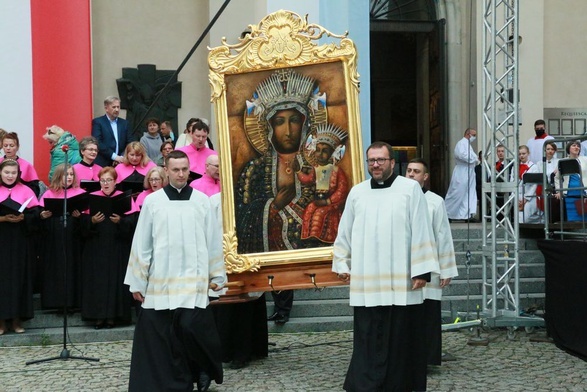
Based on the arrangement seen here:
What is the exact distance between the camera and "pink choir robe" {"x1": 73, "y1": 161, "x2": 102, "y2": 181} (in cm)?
1248

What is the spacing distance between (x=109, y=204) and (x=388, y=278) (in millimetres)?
4354

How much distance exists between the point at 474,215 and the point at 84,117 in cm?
693

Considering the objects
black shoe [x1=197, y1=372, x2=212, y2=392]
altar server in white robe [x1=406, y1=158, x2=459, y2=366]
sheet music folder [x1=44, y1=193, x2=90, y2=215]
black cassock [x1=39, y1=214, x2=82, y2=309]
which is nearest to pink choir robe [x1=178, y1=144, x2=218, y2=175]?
sheet music folder [x1=44, y1=193, x2=90, y2=215]

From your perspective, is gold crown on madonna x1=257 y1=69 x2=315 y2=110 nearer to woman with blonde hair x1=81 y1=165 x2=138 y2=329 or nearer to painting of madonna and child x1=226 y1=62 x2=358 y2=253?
painting of madonna and child x1=226 y1=62 x2=358 y2=253

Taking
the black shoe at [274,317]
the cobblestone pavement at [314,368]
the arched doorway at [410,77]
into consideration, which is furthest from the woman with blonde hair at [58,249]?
the arched doorway at [410,77]

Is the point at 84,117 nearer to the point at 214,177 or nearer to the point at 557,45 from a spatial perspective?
the point at 214,177

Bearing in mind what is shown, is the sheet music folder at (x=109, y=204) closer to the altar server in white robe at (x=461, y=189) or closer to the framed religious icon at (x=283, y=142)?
the framed religious icon at (x=283, y=142)

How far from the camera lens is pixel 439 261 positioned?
30.8 feet

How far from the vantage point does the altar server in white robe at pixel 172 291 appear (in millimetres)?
8617

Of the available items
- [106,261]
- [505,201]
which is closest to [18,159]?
Answer: [106,261]

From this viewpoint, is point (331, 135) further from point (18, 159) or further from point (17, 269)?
point (18, 159)

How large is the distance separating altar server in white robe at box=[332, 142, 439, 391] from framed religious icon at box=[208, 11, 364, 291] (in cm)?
104

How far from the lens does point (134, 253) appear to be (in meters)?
8.76

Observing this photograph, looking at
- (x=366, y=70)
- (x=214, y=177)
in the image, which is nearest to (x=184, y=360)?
(x=214, y=177)
